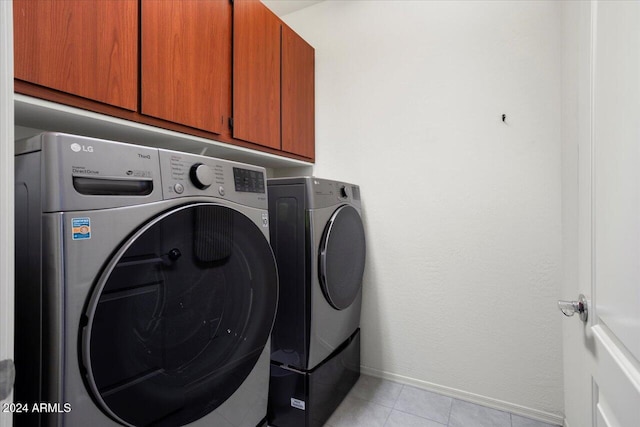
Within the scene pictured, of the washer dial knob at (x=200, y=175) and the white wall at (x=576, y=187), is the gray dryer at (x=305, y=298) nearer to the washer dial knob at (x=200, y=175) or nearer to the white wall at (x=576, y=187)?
the washer dial knob at (x=200, y=175)

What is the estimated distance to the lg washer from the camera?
1.85 feet

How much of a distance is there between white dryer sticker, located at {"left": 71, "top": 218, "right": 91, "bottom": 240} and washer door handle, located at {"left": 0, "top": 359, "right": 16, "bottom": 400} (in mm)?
235

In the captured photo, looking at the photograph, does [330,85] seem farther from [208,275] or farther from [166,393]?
[166,393]

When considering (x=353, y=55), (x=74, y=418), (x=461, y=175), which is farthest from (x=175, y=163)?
(x=353, y=55)

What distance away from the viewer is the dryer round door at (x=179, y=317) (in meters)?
0.63

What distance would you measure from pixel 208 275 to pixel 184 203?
8.5 inches

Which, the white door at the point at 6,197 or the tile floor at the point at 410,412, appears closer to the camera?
the white door at the point at 6,197

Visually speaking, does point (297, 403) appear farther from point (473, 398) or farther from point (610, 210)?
point (610, 210)

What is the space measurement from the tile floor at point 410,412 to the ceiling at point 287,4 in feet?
8.74

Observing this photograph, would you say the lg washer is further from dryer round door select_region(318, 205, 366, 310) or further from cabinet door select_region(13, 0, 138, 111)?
dryer round door select_region(318, 205, 366, 310)

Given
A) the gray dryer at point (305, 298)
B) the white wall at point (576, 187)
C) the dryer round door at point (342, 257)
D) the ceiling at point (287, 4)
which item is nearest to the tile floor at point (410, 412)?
the gray dryer at point (305, 298)

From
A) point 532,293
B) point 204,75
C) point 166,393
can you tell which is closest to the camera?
point 166,393

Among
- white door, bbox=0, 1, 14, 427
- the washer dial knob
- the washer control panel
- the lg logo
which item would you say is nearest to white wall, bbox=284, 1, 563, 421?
the washer control panel

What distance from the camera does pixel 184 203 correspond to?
30.7 inches
